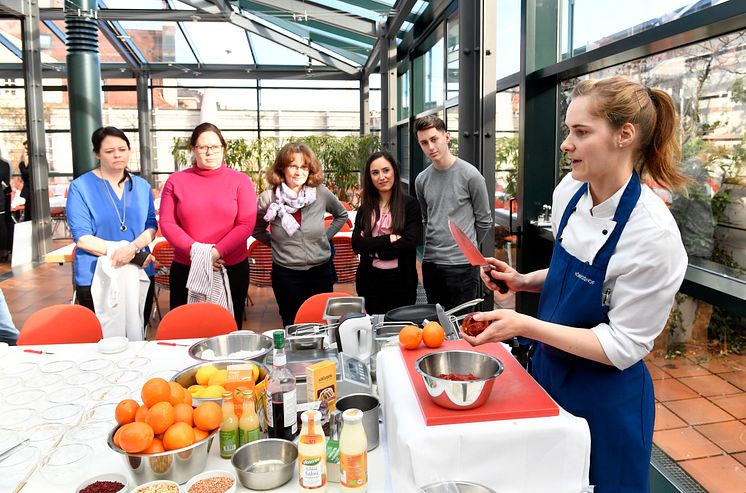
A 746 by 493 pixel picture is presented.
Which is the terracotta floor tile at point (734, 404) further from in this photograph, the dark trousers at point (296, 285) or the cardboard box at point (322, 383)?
the dark trousers at point (296, 285)

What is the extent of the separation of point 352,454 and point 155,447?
1.64 ft

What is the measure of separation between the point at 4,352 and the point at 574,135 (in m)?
2.46

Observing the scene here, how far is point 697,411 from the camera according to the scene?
10.2 ft

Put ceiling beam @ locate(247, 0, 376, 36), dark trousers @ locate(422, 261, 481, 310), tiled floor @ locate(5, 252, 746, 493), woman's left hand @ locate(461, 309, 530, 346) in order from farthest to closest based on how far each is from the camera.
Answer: ceiling beam @ locate(247, 0, 376, 36) < dark trousers @ locate(422, 261, 481, 310) < tiled floor @ locate(5, 252, 746, 493) < woman's left hand @ locate(461, 309, 530, 346)

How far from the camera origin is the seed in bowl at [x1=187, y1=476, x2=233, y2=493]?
1.47 metres

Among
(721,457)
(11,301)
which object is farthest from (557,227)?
(11,301)

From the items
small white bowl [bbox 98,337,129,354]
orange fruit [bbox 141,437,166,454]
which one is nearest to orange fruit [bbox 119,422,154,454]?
orange fruit [bbox 141,437,166,454]

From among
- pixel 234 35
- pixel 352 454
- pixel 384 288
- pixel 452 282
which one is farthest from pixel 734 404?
pixel 234 35

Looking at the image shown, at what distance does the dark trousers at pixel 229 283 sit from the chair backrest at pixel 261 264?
1.77 meters

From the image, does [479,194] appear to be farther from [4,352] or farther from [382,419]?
[4,352]

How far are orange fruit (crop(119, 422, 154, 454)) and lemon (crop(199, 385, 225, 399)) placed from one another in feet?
1.15

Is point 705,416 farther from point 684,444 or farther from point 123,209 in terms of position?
point 123,209

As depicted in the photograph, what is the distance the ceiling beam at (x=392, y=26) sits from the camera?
7.36m

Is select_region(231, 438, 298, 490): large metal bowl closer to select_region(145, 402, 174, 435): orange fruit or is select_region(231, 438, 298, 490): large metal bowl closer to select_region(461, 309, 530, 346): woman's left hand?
select_region(145, 402, 174, 435): orange fruit
